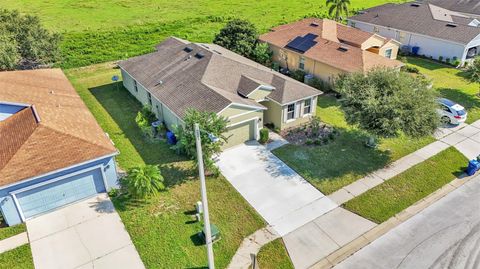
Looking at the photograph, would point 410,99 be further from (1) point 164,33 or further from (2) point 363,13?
(1) point 164,33

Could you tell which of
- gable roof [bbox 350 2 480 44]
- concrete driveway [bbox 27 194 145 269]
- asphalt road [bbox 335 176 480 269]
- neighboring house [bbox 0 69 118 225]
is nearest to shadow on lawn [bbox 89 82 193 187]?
neighboring house [bbox 0 69 118 225]

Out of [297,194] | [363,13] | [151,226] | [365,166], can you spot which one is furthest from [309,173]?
[363,13]

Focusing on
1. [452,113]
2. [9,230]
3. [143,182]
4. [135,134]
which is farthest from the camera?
[452,113]

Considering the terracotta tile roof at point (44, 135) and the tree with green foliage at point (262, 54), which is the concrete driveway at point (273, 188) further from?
the tree with green foliage at point (262, 54)

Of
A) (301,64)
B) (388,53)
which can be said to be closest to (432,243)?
(301,64)

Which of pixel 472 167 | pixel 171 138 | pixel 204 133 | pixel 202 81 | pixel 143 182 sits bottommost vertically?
pixel 472 167

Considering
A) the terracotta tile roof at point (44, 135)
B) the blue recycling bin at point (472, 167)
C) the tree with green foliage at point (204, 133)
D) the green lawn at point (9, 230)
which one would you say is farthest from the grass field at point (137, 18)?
the blue recycling bin at point (472, 167)

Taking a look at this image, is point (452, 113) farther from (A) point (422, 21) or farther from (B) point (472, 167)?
(A) point (422, 21)

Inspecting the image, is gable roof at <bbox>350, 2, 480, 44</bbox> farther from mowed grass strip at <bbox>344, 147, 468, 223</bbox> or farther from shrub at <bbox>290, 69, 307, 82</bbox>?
mowed grass strip at <bbox>344, 147, 468, 223</bbox>
